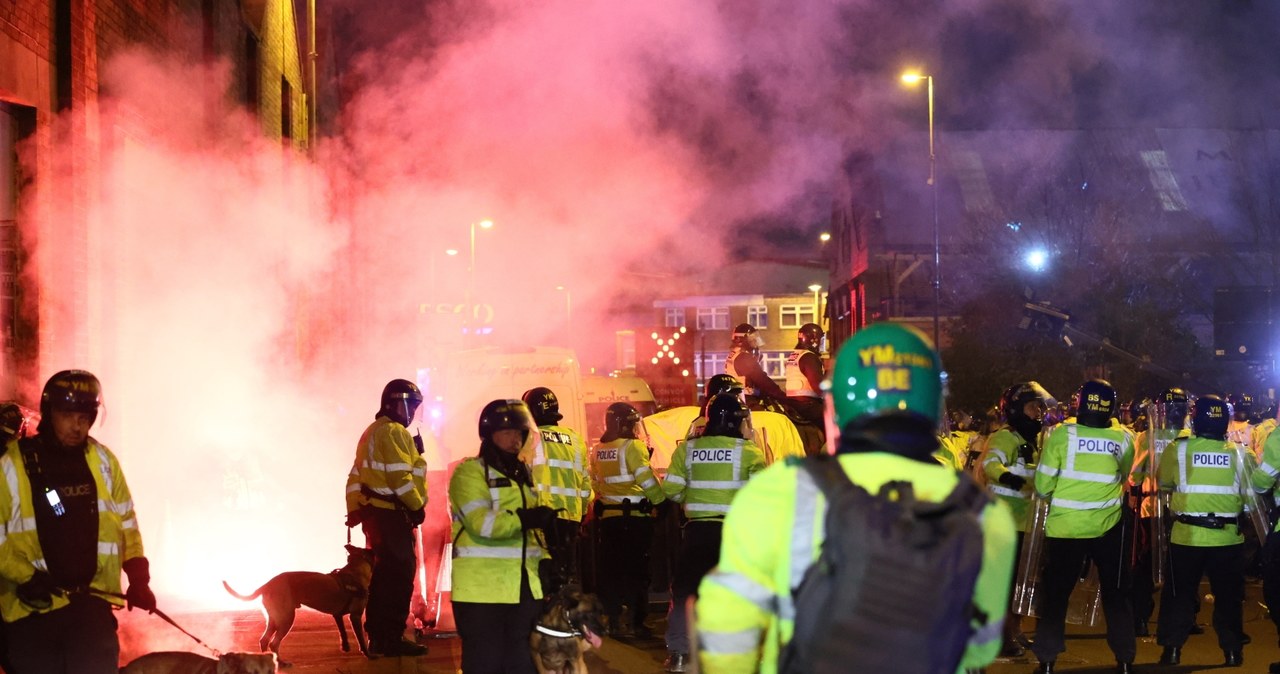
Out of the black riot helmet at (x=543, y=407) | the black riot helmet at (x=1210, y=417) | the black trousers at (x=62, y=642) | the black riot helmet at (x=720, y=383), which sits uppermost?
the black riot helmet at (x=720, y=383)

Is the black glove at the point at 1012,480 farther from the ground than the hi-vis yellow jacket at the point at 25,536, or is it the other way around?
the hi-vis yellow jacket at the point at 25,536

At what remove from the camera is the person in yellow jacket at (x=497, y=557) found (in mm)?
5457

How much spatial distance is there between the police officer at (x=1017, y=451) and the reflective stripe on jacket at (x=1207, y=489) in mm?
1016

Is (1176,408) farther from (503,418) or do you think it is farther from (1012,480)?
(503,418)

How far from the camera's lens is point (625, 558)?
10117 millimetres

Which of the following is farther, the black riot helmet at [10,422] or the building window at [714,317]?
the building window at [714,317]

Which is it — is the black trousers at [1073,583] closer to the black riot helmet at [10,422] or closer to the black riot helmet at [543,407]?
the black riot helmet at [543,407]

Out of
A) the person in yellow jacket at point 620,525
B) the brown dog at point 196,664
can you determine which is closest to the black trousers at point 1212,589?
the person in yellow jacket at point 620,525

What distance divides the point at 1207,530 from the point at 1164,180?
36.9 meters

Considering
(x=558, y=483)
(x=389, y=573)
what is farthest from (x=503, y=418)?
(x=389, y=573)

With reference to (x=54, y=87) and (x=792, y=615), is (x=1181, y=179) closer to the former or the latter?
(x=54, y=87)

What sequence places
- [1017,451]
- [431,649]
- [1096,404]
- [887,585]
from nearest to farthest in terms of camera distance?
[887,585] → [1096,404] → [1017,451] → [431,649]

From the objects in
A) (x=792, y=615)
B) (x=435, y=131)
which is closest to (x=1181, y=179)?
(x=435, y=131)

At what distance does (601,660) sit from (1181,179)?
1531 inches
